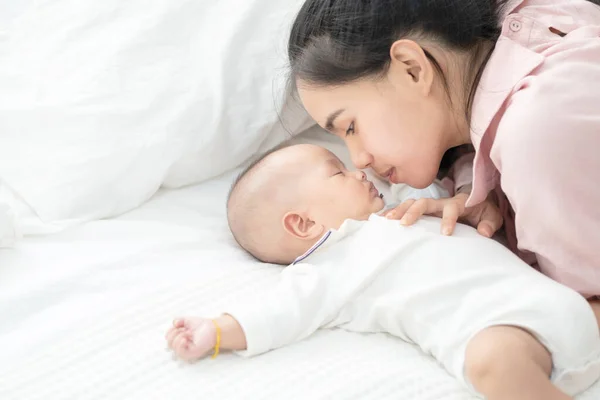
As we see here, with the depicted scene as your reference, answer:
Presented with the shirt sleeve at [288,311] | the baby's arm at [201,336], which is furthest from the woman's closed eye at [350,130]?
the baby's arm at [201,336]

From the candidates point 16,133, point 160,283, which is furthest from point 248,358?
point 16,133

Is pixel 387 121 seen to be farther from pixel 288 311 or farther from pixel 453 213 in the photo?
pixel 288 311

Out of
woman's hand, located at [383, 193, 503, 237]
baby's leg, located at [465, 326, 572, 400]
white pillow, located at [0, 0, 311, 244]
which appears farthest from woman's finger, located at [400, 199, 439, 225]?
white pillow, located at [0, 0, 311, 244]

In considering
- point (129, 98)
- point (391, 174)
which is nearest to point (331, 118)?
point (391, 174)

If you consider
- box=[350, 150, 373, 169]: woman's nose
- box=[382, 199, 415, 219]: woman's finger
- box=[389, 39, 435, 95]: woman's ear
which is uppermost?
box=[389, 39, 435, 95]: woman's ear

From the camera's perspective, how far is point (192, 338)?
3.07 ft

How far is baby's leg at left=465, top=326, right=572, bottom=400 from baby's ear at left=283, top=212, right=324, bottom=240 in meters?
0.35

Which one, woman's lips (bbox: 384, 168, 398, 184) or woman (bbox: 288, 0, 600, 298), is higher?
woman (bbox: 288, 0, 600, 298)

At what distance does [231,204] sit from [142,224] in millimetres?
154

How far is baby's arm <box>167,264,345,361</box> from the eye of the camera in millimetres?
937

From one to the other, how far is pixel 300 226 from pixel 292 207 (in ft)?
A: 0.11

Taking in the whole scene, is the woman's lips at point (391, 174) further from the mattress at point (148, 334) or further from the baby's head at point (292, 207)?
the mattress at point (148, 334)

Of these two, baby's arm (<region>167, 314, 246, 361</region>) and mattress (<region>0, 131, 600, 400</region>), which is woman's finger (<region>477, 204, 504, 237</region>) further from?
baby's arm (<region>167, 314, 246, 361</region>)

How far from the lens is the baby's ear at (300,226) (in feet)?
3.82
